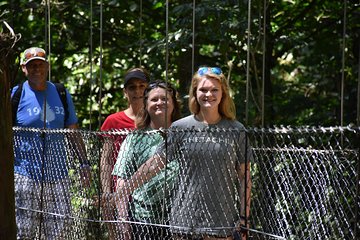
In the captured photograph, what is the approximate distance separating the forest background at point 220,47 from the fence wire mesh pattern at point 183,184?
5.29 feet

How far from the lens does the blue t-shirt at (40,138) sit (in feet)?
16.8

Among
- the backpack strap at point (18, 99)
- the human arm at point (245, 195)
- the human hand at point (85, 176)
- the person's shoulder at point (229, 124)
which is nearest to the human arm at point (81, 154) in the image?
the human hand at point (85, 176)

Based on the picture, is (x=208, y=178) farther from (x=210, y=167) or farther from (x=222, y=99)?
(x=222, y=99)

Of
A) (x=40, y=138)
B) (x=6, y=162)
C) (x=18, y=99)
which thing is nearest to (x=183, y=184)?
(x=6, y=162)

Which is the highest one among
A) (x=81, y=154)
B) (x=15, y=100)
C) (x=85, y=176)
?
(x=15, y=100)

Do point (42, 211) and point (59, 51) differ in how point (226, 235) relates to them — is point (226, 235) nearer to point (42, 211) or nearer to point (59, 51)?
point (42, 211)

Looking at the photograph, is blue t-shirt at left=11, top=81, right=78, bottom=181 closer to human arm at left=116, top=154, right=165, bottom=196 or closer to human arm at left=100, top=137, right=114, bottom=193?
human arm at left=100, top=137, right=114, bottom=193

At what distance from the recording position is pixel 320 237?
11.8 feet

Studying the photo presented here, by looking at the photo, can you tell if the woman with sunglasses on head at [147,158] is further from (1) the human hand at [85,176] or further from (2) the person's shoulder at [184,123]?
(1) the human hand at [85,176]

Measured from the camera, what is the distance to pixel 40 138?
5.21m

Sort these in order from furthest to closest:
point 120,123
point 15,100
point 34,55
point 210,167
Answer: point 34,55 < point 15,100 < point 120,123 < point 210,167

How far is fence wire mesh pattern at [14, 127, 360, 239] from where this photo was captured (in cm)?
363

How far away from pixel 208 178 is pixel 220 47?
9.13 ft

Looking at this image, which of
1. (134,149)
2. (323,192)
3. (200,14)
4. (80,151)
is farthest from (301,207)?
(200,14)
